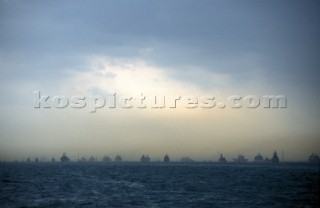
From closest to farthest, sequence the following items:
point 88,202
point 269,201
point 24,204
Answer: point 24,204, point 88,202, point 269,201

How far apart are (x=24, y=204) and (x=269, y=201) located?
33722mm

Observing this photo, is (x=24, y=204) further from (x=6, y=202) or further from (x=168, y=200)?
(x=168, y=200)

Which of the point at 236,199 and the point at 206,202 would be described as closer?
the point at 206,202

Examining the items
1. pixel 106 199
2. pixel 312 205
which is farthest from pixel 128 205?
pixel 312 205

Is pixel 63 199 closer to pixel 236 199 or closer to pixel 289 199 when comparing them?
pixel 236 199

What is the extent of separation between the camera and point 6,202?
142 feet

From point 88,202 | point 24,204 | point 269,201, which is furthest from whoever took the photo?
point 269,201

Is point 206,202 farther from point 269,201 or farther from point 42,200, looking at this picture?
point 42,200

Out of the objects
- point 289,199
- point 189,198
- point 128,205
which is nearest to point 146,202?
point 128,205

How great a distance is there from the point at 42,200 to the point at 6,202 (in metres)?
4.65

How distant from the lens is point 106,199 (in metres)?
48.0

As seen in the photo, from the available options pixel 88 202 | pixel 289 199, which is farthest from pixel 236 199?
pixel 88 202

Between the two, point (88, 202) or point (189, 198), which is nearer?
point (88, 202)

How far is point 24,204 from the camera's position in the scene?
4203 cm
